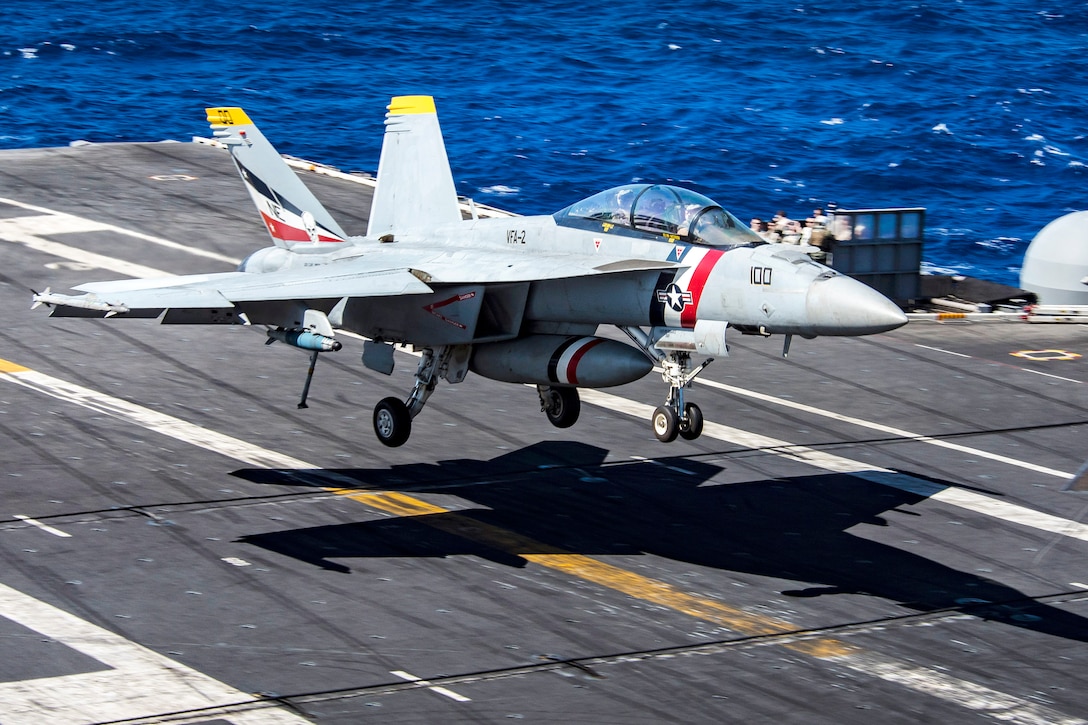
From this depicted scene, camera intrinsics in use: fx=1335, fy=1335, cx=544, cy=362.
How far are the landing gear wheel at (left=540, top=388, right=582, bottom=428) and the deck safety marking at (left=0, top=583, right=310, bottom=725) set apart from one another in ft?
29.3

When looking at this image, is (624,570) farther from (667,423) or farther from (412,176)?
(412,176)

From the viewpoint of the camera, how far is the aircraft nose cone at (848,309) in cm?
1662

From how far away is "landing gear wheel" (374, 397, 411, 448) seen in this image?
72.5ft

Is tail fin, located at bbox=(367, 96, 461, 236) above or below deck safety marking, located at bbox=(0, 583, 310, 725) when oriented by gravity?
above

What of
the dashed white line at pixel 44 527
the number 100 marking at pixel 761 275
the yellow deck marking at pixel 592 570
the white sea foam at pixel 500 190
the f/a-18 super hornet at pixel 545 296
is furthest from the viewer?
the white sea foam at pixel 500 190

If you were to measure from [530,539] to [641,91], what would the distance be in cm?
7005

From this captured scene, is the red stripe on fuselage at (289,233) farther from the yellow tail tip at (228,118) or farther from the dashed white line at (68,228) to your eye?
the dashed white line at (68,228)

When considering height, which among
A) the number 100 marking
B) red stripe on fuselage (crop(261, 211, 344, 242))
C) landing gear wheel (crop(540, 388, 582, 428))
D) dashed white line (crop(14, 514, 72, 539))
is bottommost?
dashed white line (crop(14, 514, 72, 539))

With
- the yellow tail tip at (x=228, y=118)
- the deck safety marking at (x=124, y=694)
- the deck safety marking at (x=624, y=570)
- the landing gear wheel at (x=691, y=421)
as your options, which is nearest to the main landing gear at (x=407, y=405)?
the deck safety marking at (x=624, y=570)

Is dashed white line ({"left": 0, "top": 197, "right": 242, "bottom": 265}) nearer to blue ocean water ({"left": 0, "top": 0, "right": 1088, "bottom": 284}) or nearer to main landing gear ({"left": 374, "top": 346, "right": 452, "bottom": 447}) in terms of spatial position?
main landing gear ({"left": 374, "top": 346, "right": 452, "bottom": 447})

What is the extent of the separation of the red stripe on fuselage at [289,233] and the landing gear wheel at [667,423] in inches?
321

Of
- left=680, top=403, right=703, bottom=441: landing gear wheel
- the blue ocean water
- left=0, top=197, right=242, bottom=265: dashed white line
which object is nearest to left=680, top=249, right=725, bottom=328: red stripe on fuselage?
left=680, top=403, right=703, bottom=441: landing gear wheel

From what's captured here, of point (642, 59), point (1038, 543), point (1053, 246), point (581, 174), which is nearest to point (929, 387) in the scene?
point (1038, 543)

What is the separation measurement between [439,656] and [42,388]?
45.5 feet
